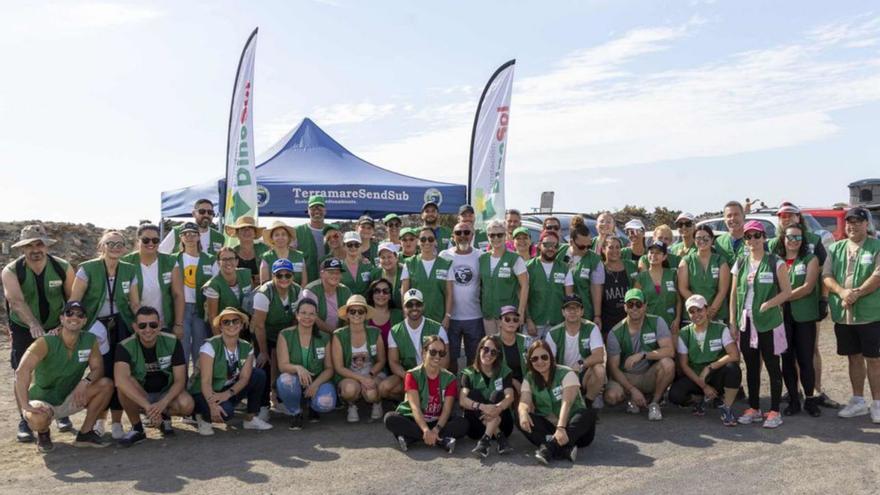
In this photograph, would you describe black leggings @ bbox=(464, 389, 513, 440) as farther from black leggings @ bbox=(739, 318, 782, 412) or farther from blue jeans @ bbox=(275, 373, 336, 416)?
black leggings @ bbox=(739, 318, 782, 412)

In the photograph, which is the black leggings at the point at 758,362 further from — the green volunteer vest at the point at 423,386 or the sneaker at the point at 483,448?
the green volunteer vest at the point at 423,386

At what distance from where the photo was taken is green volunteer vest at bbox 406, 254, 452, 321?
727cm

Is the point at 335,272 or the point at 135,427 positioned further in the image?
the point at 335,272

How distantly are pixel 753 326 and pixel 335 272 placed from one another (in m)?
3.77

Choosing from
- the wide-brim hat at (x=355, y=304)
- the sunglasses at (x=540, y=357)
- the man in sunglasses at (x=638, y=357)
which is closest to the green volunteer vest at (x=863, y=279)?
the man in sunglasses at (x=638, y=357)

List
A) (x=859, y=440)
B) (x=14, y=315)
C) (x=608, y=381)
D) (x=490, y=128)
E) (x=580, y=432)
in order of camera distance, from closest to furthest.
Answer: (x=580, y=432) < (x=859, y=440) < (x=14, y=315) < (x=608, y=381) < (x=490, y=128)

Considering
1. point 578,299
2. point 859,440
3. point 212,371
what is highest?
point 578,299

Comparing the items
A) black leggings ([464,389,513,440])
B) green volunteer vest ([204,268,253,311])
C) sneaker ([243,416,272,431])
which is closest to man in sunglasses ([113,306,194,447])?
sneaker ([243,416,272,431])

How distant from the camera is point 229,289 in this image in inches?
275

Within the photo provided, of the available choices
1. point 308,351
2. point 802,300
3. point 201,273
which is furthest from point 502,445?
point 201,273

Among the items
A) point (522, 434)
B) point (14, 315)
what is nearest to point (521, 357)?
point (522, 434)

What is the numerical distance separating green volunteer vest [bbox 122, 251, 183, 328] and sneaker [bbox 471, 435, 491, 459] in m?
3.12

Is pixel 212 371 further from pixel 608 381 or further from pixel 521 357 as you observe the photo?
pixel 608 381

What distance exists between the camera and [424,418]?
5988mm
